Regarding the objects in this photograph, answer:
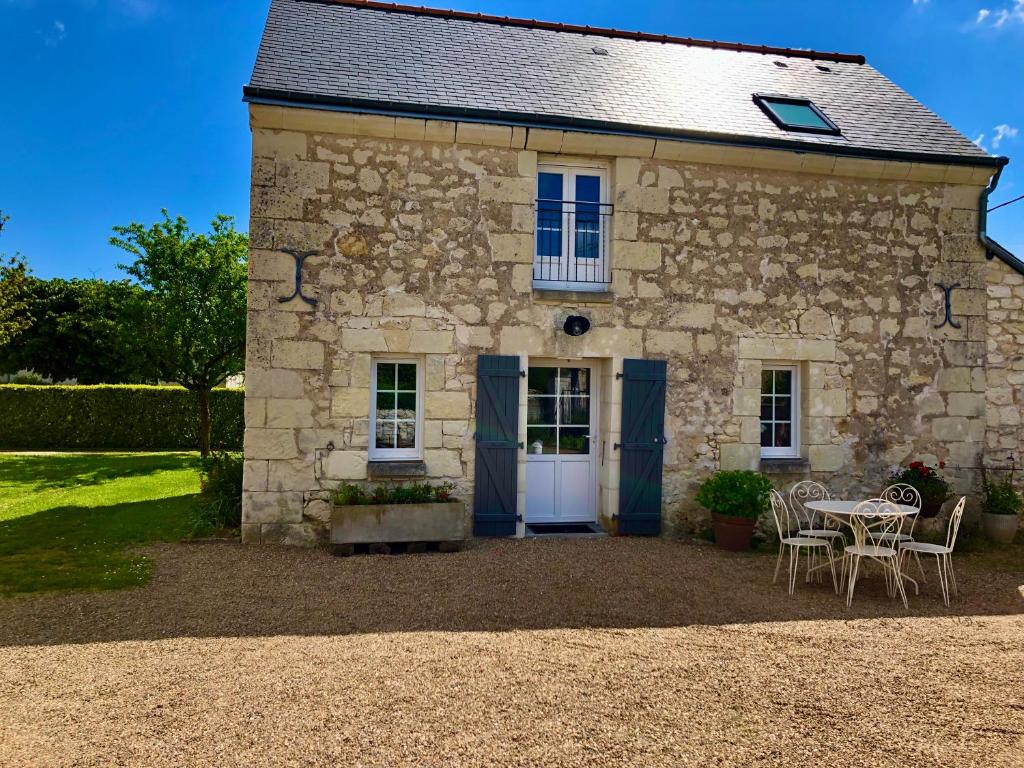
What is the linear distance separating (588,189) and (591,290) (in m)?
1.04

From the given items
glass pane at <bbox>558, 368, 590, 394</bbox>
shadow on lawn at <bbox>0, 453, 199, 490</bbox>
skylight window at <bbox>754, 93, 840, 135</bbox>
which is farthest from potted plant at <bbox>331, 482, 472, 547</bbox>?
skylight window at <bbox>754, 93, 840, 135</bbox>

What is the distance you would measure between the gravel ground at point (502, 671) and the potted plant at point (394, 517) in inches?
16.9

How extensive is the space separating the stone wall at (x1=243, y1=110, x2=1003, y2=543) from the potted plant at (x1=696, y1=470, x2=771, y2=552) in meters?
0.36

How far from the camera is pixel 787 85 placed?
816cm

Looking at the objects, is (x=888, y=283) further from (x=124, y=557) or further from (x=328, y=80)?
(x=124, y=557)

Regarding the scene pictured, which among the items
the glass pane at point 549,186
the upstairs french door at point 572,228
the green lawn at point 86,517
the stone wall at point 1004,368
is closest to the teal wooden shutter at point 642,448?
the upstairs french door at point 572,228

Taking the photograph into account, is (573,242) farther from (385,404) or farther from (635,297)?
(385,404)

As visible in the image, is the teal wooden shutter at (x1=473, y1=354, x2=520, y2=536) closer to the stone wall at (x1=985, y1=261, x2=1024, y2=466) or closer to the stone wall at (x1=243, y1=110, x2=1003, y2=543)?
the stone wall at (x1=243, y1=110, x2=1003, y2=543)

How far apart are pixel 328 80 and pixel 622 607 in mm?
5278

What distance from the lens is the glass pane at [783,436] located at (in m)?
6.92

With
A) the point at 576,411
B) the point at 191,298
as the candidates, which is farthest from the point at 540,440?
the point at 191,298

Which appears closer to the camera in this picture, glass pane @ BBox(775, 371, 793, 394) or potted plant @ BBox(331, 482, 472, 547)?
potted plant @ BBox(331, 482, 472, 547)

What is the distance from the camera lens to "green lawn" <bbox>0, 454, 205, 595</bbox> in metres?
4.91

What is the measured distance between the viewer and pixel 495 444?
611cm
